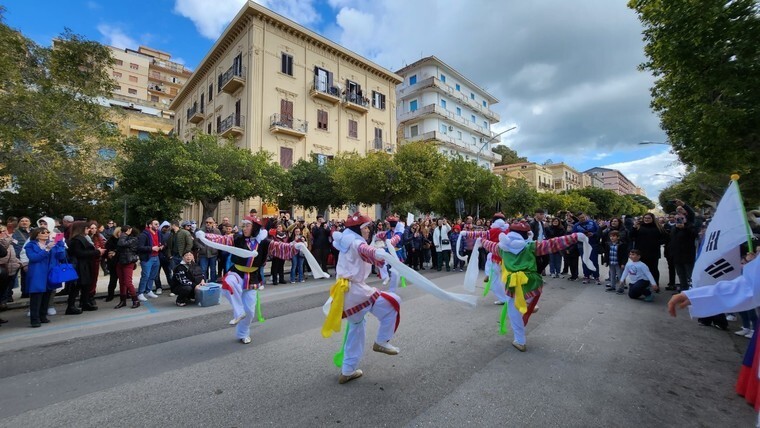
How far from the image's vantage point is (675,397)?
3.48 metres

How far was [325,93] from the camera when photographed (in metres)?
27.6

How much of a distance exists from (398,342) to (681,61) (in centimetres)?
759

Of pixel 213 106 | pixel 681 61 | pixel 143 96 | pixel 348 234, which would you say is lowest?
pixel 348 234

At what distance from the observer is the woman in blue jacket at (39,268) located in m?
5.95

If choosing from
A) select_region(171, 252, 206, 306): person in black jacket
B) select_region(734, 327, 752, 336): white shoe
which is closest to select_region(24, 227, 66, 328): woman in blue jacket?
select_region(171, 252, 206, 306): person in black jacket

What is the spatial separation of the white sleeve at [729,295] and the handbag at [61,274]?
8578mm

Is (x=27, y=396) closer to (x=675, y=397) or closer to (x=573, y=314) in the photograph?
(x=675, y=397)

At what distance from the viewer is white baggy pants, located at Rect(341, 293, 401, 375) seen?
12.3 feet

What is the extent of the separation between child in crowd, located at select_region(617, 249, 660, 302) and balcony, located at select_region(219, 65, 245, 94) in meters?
25.2

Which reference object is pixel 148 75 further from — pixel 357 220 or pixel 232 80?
pixel 357 220

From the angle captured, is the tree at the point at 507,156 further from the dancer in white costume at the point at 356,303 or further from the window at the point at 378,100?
the dancer in white costume at the point at 356,303

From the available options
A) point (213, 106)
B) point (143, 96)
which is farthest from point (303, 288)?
point (143, 96)

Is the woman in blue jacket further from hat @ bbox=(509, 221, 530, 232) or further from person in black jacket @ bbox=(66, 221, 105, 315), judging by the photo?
hat @ bbox=(509, 221, 530, 232)

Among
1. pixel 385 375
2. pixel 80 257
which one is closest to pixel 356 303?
pixel 385 375
